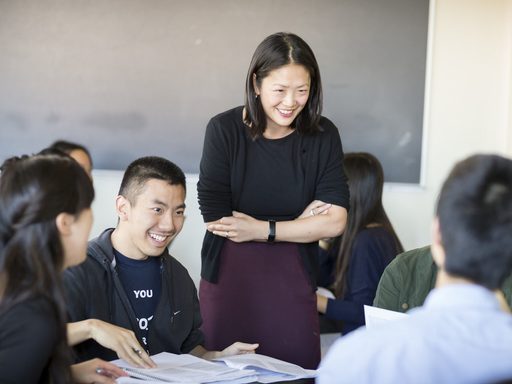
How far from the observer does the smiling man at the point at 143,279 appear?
2061mm

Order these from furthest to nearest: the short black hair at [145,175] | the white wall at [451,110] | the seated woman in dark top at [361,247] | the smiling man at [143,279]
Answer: the white wall at [451,110], the seated woman in dark top at [361,247], the short black hair at [145,175], the smiling man at [143,279]

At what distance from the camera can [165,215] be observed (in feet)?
7.63

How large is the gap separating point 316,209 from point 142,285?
2.09ft

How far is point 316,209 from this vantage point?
2.53 metres

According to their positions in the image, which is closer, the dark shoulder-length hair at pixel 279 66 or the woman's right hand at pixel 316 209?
the dark shoulder-length hair at pixel 279 66

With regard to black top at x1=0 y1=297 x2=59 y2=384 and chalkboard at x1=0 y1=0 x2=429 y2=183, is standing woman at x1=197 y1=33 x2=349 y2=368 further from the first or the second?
chalkboard at x1=0 y1=0 x2=429 y2=183

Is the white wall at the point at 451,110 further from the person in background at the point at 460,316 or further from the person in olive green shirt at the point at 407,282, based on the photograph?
the person in background at the point at 460,316

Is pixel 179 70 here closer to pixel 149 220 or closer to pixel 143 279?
pixel 149 220

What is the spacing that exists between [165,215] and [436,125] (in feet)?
6.85

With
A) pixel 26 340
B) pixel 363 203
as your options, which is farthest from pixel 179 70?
pixel 26 340

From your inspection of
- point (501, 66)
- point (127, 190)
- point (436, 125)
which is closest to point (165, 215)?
point (127, 190)

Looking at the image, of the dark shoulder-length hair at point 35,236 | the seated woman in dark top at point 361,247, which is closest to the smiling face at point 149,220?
the dark shoulder-length hair at point 35,236

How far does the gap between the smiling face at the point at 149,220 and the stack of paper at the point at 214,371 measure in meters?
0.41

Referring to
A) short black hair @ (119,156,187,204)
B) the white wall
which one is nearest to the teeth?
short black hair @ (119,156,187,204)
